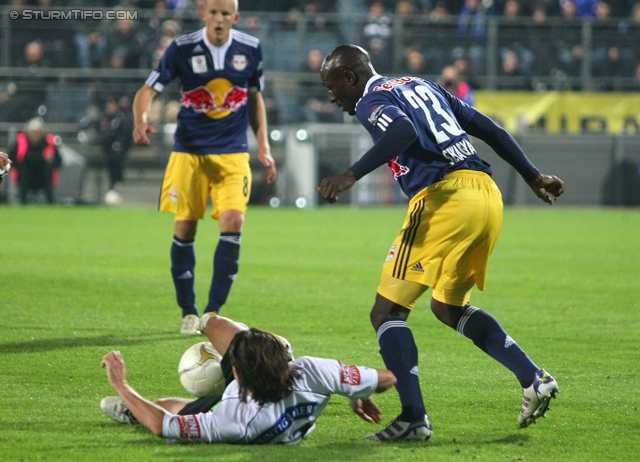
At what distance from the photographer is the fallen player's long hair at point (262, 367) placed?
3846 mm

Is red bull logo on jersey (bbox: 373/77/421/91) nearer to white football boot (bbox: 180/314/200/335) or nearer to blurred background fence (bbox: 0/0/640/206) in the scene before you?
white football boot (bbox: 180/314/200/335)

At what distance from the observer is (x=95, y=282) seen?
905cm

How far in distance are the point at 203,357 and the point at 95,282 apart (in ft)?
15.1

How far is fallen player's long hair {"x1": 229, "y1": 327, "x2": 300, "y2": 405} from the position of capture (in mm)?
3846

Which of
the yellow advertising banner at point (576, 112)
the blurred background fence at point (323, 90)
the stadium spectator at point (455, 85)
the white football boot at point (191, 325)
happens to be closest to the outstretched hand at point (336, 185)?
the white football boot at point (191, 325)

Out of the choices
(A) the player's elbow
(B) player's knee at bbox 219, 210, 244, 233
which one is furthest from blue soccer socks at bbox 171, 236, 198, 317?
(A) the player's elbow

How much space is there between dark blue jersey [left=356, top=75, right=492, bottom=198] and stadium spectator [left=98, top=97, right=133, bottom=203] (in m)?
15.8

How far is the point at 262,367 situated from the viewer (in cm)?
384

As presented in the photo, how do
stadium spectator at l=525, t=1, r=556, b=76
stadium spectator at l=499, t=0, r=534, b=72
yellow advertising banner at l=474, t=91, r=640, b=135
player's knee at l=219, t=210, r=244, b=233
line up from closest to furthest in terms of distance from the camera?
player's knee at l=219, t=210, r=244, b=233
yellow advertising banner at l=474, t=91, r=640, b=135
stadium spectator at l=499, t=0, r=534, b=72
stadium spectator at l=525, t=1, r=556, b=76

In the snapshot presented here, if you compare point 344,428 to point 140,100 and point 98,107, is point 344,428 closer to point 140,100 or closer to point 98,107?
point 140,100

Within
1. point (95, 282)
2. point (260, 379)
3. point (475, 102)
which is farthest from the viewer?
point (475, 102)

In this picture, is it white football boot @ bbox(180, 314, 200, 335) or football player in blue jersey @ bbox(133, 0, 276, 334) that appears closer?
white football boot @ bbox(180, 314, 200, 335)

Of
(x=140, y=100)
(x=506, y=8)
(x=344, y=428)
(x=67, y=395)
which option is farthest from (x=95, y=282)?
(x=506, y=8)

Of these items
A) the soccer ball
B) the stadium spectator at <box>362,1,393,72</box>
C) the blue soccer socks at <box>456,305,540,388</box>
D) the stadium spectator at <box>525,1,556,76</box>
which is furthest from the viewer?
the stadium spectator at <box>525,1,556,76</box>
